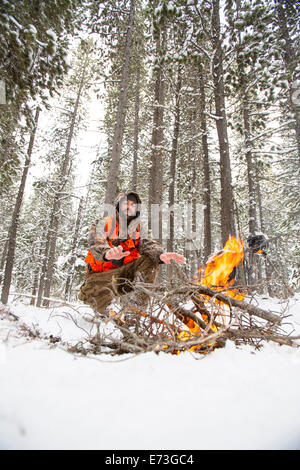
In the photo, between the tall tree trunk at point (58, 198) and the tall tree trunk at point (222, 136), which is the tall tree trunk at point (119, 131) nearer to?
the tall tree trunk at point (222, 136)

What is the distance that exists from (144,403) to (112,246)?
9.94ft

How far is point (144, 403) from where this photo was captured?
0.90 metres

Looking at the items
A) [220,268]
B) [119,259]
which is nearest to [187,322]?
[220,268]

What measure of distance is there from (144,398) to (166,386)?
0.50 feet

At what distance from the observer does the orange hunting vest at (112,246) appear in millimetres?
3577

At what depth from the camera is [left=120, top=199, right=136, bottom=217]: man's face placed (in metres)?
4.05

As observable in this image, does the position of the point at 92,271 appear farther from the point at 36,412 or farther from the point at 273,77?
the point at 273,77

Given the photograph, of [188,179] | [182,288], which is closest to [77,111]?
[188,179]

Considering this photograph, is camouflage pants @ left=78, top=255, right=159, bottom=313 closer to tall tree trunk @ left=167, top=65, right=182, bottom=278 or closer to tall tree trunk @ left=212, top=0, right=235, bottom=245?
tall tree trunk @ left=212, top=0, right=235, bottom=245

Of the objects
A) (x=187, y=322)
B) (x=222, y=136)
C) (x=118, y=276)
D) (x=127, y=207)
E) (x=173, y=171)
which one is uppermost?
(x=173, y=171)

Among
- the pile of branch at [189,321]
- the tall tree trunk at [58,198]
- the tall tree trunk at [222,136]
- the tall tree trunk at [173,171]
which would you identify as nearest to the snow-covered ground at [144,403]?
the pile of branch at [189,321]

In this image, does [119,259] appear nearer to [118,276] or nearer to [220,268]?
[118,276]

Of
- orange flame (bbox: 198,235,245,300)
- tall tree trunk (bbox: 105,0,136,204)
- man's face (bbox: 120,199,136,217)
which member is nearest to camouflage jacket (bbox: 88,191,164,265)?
man's face (bbox: 120,199,136,217)

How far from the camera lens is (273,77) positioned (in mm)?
7102
